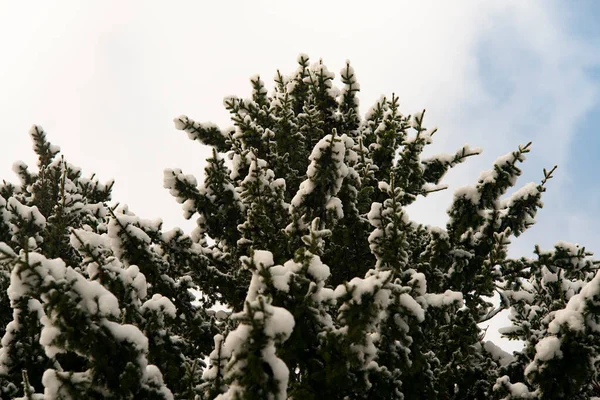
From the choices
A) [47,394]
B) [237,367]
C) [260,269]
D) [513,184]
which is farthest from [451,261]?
[47,394]

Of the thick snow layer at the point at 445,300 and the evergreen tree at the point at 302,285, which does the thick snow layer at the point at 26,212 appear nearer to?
the evergreen tree at the point at 302,285

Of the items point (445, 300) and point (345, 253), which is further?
point (345, 253)

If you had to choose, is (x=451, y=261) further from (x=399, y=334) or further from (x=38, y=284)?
(x=38, y=284)

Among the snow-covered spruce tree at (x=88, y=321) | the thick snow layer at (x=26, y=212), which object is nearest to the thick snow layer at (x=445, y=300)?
the snow-covered spruce tree at (x=88, y=321)

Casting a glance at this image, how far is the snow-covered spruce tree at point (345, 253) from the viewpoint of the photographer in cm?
338

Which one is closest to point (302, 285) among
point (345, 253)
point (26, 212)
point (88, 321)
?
point (88, 321)

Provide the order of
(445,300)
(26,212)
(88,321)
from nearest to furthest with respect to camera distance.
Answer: (88,321) < (445,300) < (26,212)

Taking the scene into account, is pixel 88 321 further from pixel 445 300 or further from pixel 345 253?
pixel 345 253

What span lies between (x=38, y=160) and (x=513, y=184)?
884cm

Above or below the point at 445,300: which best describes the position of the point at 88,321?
below

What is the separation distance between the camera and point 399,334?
3891mm

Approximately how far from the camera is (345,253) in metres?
6.04

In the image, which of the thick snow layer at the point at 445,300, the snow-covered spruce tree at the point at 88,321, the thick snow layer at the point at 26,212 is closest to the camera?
the snow-covered spruce tree at the point at 88,321

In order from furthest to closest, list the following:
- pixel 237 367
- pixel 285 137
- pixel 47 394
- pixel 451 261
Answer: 1. pixel 285 137
2. pixel 451 261
3. pixel 47 394
4. pixel 237 367
